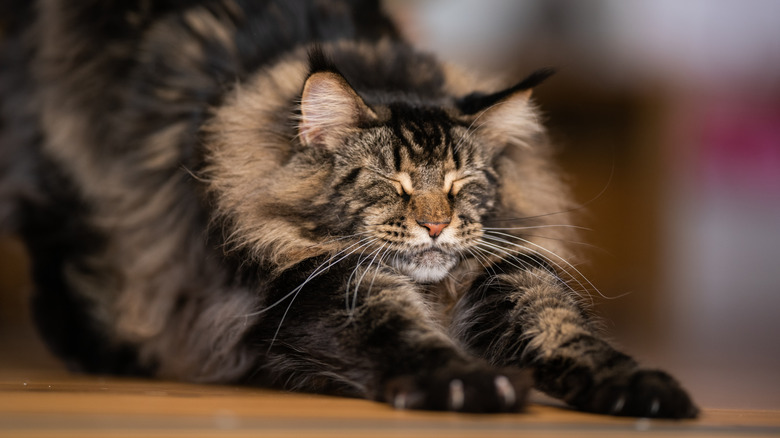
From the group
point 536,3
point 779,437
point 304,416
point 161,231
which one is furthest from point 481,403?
point 536,3

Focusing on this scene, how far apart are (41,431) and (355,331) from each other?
46cm

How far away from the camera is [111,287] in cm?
A: 174

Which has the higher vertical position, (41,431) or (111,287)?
(111,287)

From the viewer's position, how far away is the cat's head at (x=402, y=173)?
122 centimetres

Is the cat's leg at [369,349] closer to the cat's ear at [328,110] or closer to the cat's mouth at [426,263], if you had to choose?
the cat's mouth at [426,263]

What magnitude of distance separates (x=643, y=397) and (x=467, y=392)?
226 mm

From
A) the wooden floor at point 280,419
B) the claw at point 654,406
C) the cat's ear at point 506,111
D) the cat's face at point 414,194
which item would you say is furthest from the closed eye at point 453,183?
the claw at point 654,406

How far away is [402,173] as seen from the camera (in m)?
1.24

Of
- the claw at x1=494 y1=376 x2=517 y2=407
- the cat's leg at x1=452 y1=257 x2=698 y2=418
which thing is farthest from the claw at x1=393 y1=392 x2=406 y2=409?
the cat's leg at x1=452 y1=257 x2=698 y2=418

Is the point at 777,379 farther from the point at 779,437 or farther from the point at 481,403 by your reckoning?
the point at 481,403

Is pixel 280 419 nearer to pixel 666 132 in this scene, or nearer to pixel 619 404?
pixel 619 404

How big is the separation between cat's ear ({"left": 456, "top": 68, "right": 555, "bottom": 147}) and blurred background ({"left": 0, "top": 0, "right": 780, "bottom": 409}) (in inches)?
71.9

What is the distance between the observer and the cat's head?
1.22m

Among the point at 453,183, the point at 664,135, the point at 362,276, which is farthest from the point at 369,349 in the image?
the point at 664,135
